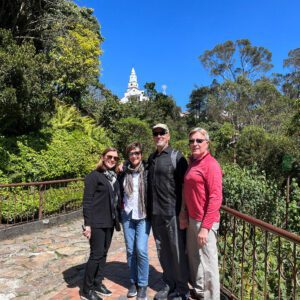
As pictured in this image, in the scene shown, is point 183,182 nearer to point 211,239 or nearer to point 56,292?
point 211,239

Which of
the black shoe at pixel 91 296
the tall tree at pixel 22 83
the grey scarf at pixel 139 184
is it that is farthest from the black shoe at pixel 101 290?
the tall tree at pixel 22 83

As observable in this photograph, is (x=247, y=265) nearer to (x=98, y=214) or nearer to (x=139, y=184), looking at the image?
(x=139, y=184)

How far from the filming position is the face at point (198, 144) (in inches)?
124

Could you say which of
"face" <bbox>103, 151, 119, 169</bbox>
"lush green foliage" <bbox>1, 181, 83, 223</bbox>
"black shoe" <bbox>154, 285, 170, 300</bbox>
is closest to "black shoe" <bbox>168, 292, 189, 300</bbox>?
"black shoe" <bbox>154, 285, 170, 300</bbox>

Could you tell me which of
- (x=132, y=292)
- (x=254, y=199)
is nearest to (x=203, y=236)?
(x=132, y=292)

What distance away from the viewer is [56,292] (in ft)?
13.5

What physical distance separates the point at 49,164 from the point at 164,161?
6.69 meters

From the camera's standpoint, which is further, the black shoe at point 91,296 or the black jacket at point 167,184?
the black shoe at point 91,296

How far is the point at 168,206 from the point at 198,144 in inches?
27.7

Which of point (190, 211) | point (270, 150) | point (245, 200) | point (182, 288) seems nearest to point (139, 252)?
point (182, 288)

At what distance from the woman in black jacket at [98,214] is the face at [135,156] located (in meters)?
0.28

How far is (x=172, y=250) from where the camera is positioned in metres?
3.43

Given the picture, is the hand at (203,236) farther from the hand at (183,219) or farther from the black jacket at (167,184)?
the black jacket at (167,184)

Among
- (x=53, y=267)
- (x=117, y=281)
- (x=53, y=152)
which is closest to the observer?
(x=117, y=281)
